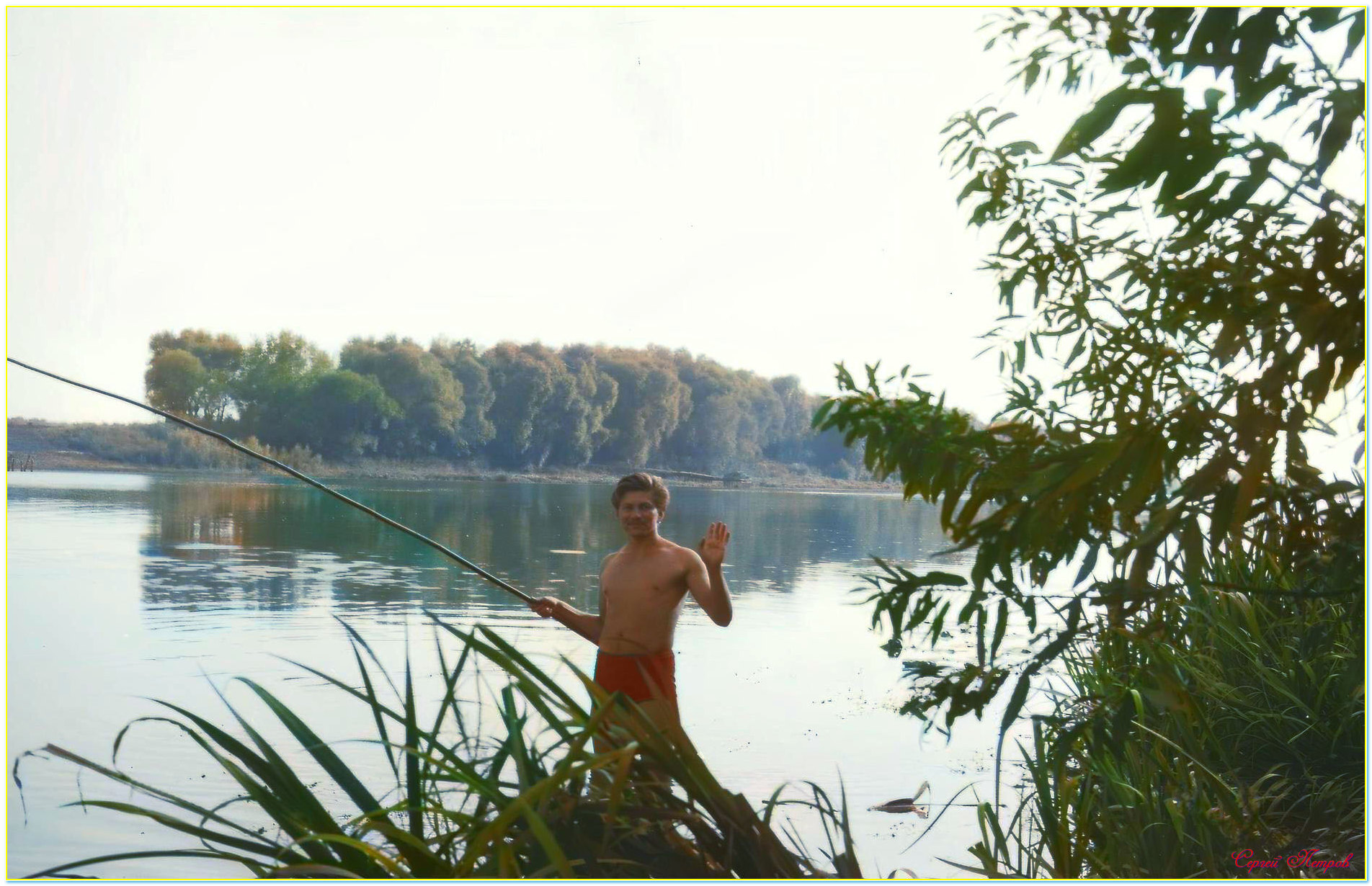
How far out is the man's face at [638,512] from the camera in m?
3.42

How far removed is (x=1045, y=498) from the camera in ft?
4.05

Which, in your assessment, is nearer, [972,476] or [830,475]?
[972,476]

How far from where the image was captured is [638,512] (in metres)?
3.42

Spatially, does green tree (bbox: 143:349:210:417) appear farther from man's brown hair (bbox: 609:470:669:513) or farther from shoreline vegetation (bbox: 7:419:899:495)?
man's brown hair (bbox: 609:470:669:513)

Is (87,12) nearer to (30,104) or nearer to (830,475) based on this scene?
(30,104)

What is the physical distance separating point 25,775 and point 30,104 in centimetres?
2682

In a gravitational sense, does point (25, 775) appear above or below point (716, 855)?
below

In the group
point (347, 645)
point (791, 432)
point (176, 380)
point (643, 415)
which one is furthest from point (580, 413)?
point (347, 645)

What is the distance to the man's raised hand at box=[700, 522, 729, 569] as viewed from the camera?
3.07 meters

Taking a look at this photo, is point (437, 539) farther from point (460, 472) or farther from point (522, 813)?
point (460, 472)

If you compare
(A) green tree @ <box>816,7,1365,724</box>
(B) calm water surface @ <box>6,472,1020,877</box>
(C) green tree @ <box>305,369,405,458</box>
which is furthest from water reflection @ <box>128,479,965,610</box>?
(C) green tree @ <box>305,369,405,458</box>

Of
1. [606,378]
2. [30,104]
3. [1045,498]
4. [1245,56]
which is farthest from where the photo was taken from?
[606,378]


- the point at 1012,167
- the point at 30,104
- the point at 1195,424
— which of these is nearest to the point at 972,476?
the point at 1195,424

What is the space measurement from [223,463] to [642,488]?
117 feet
